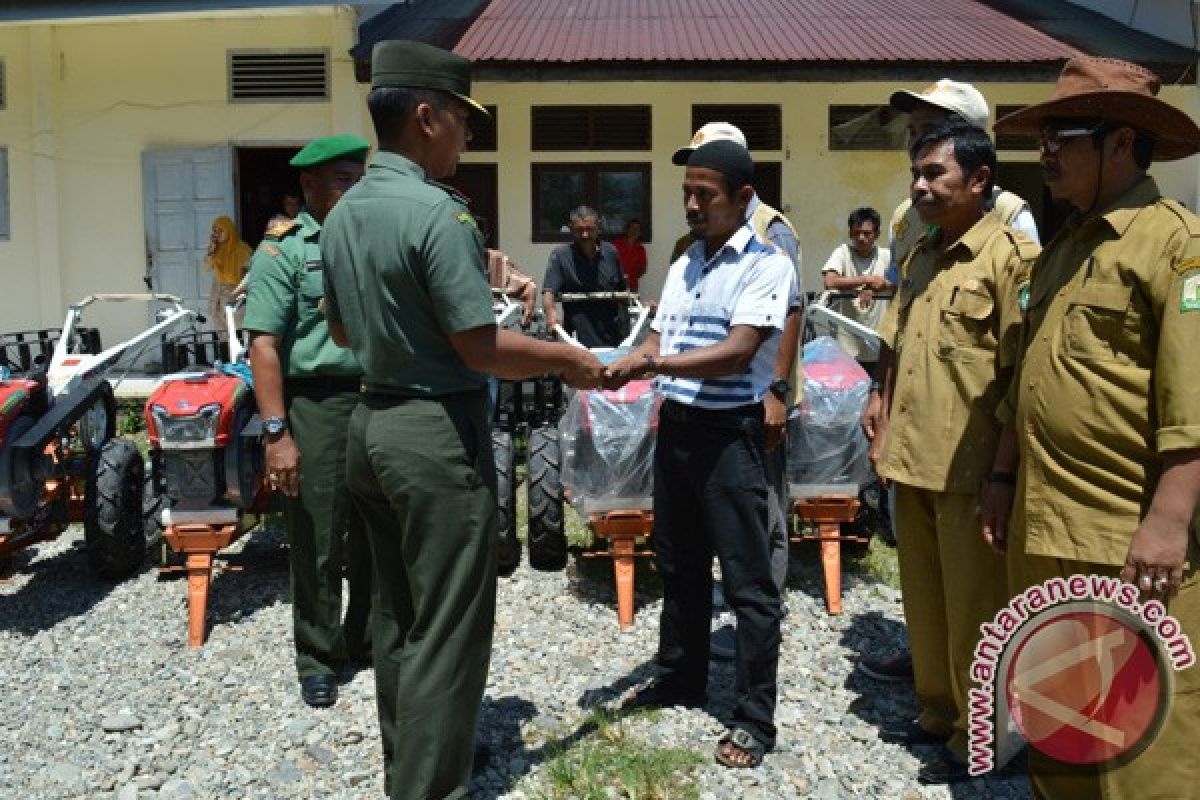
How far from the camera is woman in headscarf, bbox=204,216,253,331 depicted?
1091cm

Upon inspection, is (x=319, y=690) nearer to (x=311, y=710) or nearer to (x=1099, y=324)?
(x=311, y=710)

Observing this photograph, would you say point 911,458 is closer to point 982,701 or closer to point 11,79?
point 982,701

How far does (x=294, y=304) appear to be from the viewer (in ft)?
13.5

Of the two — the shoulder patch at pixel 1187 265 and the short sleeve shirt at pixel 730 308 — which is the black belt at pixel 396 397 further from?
the shoulder patch at pixel 1187 265

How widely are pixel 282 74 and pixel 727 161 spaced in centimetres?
894

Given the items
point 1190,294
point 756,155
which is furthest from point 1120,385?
point 756,155

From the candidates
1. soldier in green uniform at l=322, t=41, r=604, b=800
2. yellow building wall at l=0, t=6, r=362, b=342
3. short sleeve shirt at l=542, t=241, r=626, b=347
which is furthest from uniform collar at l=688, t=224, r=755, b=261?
yellow building wall at l=0, t=6, r=362, b=342

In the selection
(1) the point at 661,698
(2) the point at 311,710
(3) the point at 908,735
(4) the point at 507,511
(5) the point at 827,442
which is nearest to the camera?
(3) the point at 908,735

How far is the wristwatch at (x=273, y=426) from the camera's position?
13.0ft

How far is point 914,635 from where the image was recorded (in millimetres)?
3654

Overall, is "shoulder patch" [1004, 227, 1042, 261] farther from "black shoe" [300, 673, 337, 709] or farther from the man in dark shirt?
the man in dark shirt

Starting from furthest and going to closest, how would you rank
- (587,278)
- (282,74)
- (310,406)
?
1. (282,74)
2. (587,278)
3. (310,406)

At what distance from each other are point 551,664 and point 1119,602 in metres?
2.39

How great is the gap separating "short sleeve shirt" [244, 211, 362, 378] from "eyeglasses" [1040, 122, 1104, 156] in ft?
8.13
